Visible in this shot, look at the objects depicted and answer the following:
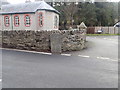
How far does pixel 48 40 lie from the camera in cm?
1055

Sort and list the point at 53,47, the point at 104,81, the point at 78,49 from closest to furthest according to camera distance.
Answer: the point at 104,81 < the point at 53,47 < the point at 78,49

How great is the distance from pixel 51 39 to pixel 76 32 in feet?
7.41

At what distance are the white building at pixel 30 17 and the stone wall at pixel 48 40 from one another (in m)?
9.86

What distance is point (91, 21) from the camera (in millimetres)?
35125

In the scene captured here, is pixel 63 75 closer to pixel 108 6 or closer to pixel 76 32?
pixel 76 32

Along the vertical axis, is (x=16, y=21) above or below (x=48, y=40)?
above

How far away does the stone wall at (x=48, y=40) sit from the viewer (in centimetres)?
1024

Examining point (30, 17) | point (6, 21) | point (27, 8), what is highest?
point (27, 8)

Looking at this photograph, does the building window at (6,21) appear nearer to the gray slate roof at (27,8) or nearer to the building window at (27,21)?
the gray slate roof at (27,8)

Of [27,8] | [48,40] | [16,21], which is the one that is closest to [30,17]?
[27,8]

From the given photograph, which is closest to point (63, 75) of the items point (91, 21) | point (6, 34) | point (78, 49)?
point (78, 49)

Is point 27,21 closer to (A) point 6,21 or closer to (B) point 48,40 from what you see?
(A) point 6,21

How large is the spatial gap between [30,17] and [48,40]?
40.3ft

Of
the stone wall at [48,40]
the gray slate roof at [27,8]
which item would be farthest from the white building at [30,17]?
the stone wall at [48,40]
